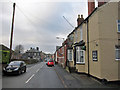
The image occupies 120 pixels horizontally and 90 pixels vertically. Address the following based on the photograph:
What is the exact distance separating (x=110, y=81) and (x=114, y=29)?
4.36 m

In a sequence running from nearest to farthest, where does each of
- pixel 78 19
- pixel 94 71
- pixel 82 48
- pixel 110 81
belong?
pixel 110 81 < pixel 94 71 < pixel 82 48 < pixel 78 19

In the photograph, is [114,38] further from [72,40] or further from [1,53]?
[1,53]

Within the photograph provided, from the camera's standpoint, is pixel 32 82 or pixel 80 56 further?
pixel 80 56

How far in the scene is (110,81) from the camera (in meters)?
9.35

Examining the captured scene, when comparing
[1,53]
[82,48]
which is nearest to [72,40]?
[82,48]

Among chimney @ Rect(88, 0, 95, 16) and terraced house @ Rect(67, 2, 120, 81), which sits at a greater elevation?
chimney @ Rect(88, 0, 95, 16)

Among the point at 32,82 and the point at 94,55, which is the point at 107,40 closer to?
the point at 94,55

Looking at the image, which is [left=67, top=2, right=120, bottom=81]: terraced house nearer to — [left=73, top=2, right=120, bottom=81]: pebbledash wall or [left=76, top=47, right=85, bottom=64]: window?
[left=73, top=2, right=120, bottom=81]: pebbledash wall

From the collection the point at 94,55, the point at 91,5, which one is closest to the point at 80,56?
the point at 94,55

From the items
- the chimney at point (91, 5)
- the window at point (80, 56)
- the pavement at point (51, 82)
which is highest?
the chimney at point (91, 5)

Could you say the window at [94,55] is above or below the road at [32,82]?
above

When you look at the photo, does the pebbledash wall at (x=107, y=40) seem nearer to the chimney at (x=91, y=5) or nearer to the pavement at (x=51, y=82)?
the pavement at (x=51, y=82)

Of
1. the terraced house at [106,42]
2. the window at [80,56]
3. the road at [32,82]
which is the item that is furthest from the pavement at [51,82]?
the window at [80,56]

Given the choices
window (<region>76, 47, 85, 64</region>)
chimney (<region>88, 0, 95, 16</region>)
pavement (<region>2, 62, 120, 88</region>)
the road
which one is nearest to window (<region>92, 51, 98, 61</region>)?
pavement (<region>2, 62, 120, 88</region>)
